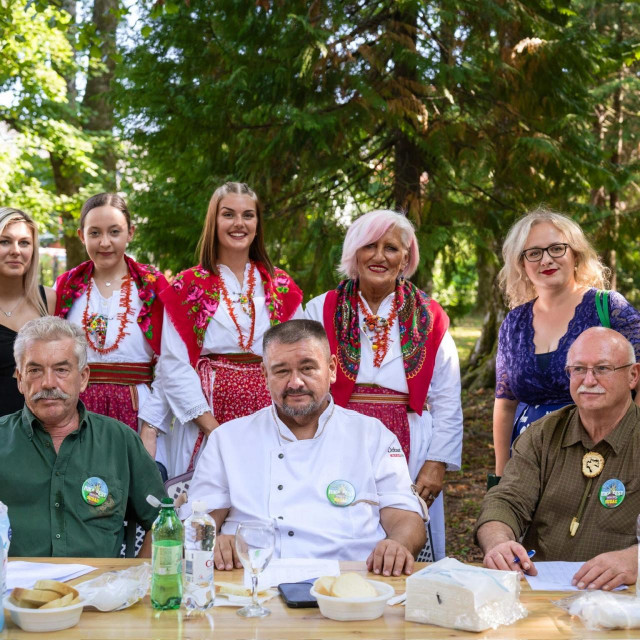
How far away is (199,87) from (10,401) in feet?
10.5

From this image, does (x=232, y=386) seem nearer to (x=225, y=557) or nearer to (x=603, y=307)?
(x=225, y=557)

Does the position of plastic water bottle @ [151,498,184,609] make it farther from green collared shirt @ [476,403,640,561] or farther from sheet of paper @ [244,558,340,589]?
green collared shirt @ [476,403,640,561]

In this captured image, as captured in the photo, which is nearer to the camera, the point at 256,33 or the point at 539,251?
the point at 539,251

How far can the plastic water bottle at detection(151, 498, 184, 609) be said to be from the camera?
2080 millimetres

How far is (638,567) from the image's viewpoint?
228 cm

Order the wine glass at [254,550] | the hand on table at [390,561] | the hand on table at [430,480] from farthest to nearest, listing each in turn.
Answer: the hand on table at [430,480] < the hand on table at [390,561] < the wine glass at [254,550]

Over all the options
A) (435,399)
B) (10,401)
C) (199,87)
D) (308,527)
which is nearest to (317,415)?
(308,527)

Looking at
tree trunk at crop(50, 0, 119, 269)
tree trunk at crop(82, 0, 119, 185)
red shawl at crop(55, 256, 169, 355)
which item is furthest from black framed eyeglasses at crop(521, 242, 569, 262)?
tree trunk at crop(82, 0, 119, 185)

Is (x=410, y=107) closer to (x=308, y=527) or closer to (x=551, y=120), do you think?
(x=551, y=120)

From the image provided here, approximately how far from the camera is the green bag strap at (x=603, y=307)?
11.7 ft

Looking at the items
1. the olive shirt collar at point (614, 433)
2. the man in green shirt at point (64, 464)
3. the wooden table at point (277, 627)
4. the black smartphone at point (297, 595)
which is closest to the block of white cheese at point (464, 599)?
the wooden table at point (277, 627)

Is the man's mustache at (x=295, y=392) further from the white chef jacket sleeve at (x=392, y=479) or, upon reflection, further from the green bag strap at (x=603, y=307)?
the green bag strap at (x=603, y=307)

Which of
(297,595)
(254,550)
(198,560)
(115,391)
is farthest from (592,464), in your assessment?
(115,391)

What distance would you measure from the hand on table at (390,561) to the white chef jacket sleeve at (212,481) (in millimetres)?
674
